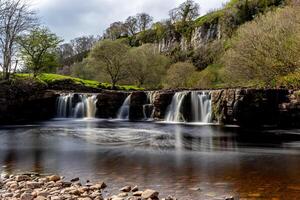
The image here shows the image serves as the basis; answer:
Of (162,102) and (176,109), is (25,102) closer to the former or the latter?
(162,102)

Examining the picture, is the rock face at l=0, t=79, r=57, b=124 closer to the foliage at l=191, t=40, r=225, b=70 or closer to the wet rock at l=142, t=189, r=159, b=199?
the wet rock at l=142, t=189, r=159, b=199

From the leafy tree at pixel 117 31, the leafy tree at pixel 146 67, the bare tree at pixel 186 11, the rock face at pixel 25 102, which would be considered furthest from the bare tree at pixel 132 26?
the rock face at pixel 25 102

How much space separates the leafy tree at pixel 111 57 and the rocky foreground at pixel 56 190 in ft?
171

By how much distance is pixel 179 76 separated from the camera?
61.3 m

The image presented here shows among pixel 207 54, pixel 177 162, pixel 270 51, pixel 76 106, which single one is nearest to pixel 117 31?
pixel 207 54

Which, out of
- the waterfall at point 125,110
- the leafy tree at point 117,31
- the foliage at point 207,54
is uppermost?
the leafy tree at point 117,31

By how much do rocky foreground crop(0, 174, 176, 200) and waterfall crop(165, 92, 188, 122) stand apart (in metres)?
25.2

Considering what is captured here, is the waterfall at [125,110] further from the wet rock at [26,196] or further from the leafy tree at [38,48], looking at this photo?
the wet rock at [26,196]

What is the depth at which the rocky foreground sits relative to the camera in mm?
9344

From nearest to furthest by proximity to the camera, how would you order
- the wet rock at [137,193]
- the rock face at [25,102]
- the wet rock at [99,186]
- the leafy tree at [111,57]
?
the wet rock at [137,193], the wet rock at [99,186], the rock face at [25,102], the leafy tree at [111,57]

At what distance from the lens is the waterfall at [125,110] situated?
135 feet

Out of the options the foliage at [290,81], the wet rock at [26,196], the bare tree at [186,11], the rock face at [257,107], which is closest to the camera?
the wet rock at [26,196]

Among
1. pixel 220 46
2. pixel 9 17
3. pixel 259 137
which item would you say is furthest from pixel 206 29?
pixel 259 137

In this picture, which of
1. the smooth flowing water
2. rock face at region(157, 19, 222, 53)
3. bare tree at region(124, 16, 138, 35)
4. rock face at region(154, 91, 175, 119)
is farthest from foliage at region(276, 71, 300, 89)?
bare tree at region(124, 16, 138, 35)
